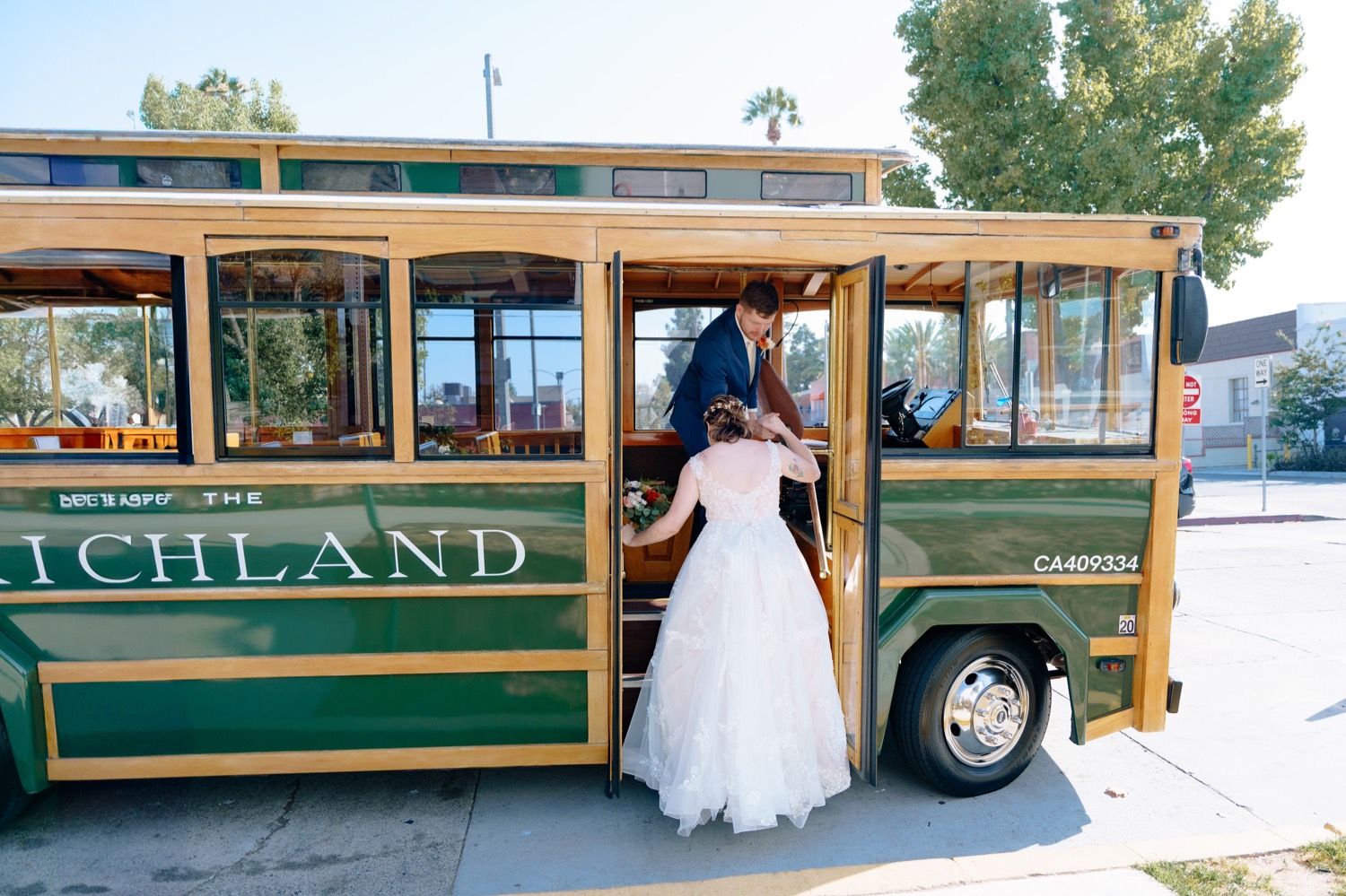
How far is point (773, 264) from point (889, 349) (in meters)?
0.96

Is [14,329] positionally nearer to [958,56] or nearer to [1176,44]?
[958,56]

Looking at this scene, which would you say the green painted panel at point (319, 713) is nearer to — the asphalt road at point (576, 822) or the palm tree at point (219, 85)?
the asphalt road at point (576, 822)

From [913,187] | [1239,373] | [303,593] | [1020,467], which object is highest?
[913,187]

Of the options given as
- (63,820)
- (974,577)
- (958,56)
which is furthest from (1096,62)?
(63,820)

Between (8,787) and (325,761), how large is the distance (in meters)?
1.31

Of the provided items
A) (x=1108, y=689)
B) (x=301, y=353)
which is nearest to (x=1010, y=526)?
(x=1108, y=689)

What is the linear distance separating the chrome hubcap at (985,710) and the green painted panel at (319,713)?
1.72 meters

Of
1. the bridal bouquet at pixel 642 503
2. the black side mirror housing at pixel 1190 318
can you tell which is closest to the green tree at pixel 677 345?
the bridal bouquet at pixel 642 503

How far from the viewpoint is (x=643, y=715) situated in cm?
378

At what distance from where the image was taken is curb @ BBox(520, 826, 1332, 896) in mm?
3094

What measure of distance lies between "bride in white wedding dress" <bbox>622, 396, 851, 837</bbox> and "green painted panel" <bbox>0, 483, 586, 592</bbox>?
0.46m

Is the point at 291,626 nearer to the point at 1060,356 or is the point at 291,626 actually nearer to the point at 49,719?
the point at 49,719

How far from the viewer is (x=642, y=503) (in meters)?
4.39

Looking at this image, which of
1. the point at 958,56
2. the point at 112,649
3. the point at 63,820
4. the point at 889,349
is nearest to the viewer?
the point at 112,649
